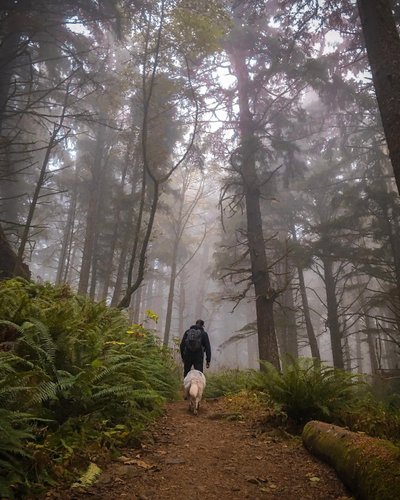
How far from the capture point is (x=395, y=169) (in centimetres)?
495

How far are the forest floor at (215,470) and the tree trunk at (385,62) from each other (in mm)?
3987

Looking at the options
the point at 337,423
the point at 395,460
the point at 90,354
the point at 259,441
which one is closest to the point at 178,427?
the point at 259,441

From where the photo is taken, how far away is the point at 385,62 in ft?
18.0

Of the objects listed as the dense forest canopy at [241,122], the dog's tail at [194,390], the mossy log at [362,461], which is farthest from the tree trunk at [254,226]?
the mossy log at [362,461]

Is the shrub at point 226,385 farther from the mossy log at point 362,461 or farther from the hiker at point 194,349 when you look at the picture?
the mossy log at point 362,461

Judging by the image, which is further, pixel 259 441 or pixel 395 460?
pixel 259 441

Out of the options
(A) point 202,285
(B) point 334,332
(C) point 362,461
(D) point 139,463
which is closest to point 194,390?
(D) point 139,463

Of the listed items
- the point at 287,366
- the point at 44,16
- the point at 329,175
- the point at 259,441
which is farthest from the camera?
the point at 329,175

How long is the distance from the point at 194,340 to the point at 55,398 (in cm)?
518

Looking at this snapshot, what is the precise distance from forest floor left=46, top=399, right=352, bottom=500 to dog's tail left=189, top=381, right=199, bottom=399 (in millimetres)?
1273

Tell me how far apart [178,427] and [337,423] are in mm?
2419

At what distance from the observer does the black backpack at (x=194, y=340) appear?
8.23 metres

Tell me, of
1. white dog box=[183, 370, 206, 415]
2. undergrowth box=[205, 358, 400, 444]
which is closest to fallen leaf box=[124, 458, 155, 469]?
undergrowth box=[205, 358, 400, 444]

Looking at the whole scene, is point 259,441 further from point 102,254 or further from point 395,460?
point 102,254
